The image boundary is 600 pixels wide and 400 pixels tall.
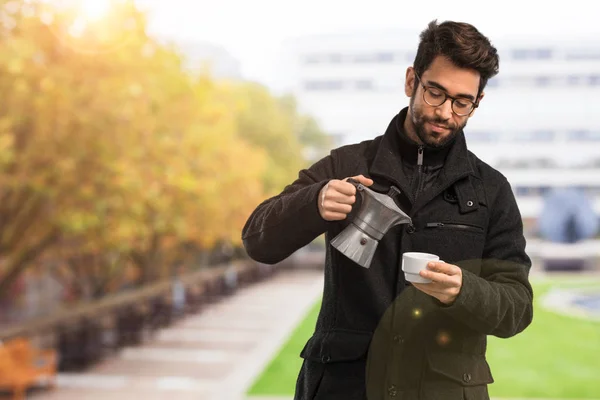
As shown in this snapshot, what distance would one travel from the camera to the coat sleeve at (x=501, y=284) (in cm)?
159

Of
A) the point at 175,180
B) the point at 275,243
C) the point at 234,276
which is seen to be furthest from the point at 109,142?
the point at 234,276

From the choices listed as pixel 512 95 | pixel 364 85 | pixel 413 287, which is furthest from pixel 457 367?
pixel 512 95

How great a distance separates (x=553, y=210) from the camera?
37.0 meters

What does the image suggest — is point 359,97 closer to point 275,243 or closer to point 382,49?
point 382,49

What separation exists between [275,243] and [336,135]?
4266 cm

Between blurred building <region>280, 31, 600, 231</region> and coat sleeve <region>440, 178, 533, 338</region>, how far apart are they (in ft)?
139

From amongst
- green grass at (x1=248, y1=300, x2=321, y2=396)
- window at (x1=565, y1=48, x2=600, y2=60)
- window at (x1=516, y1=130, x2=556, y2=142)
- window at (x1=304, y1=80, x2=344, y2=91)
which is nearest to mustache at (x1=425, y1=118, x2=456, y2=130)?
green grass at (x1=248, y1=300, x2=321, y2=396)

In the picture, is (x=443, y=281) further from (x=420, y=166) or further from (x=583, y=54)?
(x=583, y=54)

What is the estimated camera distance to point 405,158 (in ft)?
6.04

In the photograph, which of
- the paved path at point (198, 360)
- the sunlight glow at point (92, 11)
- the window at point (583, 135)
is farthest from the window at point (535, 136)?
the sunlight glow at point (92, 11)

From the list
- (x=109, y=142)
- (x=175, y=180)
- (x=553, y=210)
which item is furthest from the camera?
(x=553, y=210)

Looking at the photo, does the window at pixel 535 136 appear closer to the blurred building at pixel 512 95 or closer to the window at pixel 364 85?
the blurred building at pixel 512 95

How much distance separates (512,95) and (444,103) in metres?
47.3

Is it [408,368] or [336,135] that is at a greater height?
[336,135]
